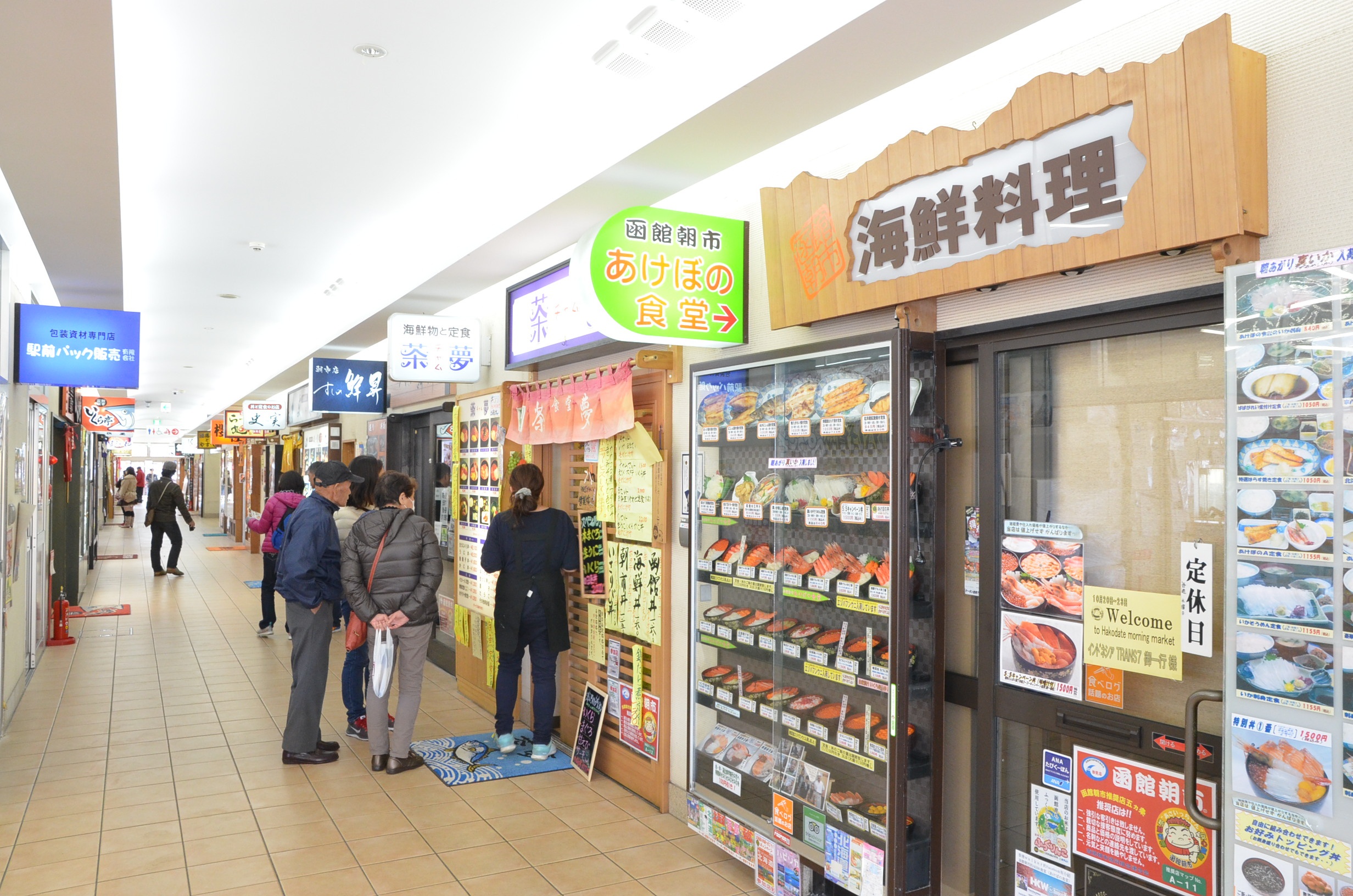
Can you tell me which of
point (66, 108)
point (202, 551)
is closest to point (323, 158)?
point (66, 108)

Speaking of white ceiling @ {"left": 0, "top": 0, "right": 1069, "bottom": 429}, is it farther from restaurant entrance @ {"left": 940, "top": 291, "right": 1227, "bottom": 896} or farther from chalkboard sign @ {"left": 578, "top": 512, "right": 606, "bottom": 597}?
chalkboard sign @ {"left": 578, "top": 512, "right": 606, "bottom": 597}

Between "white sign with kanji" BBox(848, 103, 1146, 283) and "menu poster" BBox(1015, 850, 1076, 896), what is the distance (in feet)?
6.41

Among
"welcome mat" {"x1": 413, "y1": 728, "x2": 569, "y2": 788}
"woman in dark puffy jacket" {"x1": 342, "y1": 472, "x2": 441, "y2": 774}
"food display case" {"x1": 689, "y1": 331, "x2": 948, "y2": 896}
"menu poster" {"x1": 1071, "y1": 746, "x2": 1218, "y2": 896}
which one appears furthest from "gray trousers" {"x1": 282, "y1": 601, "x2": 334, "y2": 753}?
"menu poster" {"x1": 1071, "y1": 746, "x2": 1218, "y2": 896}

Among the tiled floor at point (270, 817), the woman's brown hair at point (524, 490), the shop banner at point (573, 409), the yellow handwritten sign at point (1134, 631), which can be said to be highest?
the shop banner at point (573, 409)

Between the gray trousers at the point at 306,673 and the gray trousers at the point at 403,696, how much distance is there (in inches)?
13.4

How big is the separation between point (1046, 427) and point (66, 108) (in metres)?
4.14

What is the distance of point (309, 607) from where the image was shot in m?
5.22

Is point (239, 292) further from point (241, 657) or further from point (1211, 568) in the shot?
point (1211, 568)

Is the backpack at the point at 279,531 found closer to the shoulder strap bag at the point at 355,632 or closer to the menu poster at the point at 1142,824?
the shoulder strap bag at the point at 355,632

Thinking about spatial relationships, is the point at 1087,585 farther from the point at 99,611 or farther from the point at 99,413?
the point at 99,413

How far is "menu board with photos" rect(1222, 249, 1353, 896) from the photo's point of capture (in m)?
2.01

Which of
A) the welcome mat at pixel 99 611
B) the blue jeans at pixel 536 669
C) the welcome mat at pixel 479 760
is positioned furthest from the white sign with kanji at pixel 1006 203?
the welcome mat at pixel 99 611

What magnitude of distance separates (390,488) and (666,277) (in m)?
2.30

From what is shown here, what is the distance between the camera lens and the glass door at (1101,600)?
2.56m
